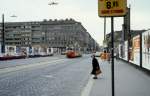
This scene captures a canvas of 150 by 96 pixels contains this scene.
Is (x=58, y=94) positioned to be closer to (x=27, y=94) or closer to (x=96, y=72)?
(x=27, y=94)

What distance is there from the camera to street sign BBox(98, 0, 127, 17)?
8531mm

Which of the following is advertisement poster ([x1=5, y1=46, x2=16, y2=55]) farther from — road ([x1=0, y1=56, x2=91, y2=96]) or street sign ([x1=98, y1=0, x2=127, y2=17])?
street sign ([x1=98, y1=0, x2=127, y2=17])

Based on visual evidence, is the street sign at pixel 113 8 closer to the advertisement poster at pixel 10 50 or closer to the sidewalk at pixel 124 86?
the sidewalk at pixel 124 86

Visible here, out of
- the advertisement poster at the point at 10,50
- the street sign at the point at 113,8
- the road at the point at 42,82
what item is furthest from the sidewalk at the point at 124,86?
the advertisement poster at the point at 10,50

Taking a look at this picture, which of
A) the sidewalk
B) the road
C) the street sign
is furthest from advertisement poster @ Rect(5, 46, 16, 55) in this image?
the street sign

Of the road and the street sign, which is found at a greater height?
the street sign

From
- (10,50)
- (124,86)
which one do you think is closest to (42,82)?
(124,86)

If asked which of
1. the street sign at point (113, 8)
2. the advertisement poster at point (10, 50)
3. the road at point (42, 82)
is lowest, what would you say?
the road at point (42, 82)

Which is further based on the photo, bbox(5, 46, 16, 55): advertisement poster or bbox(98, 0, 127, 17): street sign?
bbox(5, 46, 16, 55): advertisement poster

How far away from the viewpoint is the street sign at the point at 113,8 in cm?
853

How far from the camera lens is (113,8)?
8.58 metres

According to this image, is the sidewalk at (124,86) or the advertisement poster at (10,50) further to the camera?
the advertisement poster at (10,50)

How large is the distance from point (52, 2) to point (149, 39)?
30989mm

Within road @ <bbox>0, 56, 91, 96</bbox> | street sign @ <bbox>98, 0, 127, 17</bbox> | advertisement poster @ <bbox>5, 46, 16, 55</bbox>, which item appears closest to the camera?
street sign @ <bbox>98, 0, 127, 17</bbox>
